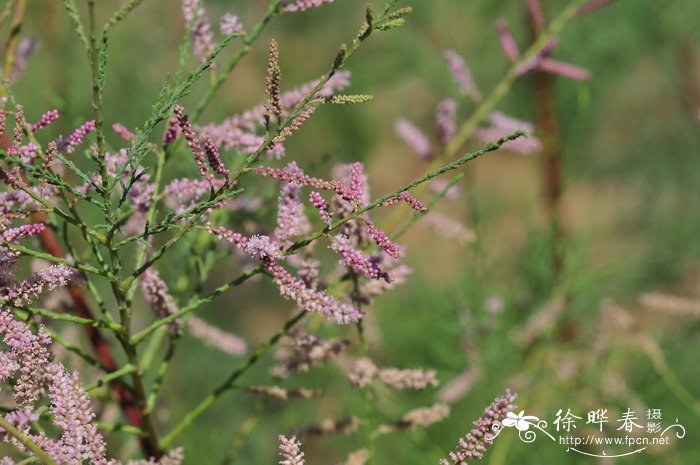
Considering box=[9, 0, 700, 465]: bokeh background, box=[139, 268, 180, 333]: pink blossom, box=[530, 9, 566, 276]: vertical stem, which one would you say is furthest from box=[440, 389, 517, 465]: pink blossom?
box=[530, 9, 566, 276]: vertical stem

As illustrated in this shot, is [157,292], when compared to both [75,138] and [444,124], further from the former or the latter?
[444,124]

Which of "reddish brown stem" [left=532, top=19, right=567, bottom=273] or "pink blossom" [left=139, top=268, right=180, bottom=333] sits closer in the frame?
"pink blossom" [left=139, top=268, right=180, bottom=333]

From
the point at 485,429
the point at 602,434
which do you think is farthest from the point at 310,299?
the point at 602,434

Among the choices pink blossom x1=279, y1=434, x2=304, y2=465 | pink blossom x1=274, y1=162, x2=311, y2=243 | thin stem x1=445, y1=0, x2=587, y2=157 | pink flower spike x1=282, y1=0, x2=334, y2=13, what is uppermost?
thin stem x1=445, y1=0, x2=587, y2=157

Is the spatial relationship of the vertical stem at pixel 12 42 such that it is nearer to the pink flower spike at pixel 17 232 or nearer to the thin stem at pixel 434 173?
the pink flower spike at pixel 17 232

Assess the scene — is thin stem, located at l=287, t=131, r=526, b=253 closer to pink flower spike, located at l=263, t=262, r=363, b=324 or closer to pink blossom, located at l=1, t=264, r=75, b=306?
pink flower spike, located at l=263, t=262, r=363, b=324

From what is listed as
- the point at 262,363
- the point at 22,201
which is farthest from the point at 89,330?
the point at 262,363

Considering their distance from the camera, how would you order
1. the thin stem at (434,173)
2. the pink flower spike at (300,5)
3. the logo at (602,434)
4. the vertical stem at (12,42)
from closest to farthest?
the thin stem at (434,173), the pink flower spike at (300,5), the vertical stem at (12,42), the logo at (602,434)

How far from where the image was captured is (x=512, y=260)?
178cm

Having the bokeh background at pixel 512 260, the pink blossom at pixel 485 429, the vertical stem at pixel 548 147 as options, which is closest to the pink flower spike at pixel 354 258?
the pink blossom at pixel 485 429

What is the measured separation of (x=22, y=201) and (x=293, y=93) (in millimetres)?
241

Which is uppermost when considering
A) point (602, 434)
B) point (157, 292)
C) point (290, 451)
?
point (602, 434)

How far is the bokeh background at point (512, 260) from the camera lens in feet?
3.79

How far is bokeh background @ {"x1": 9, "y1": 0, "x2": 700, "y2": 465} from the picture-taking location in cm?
116
